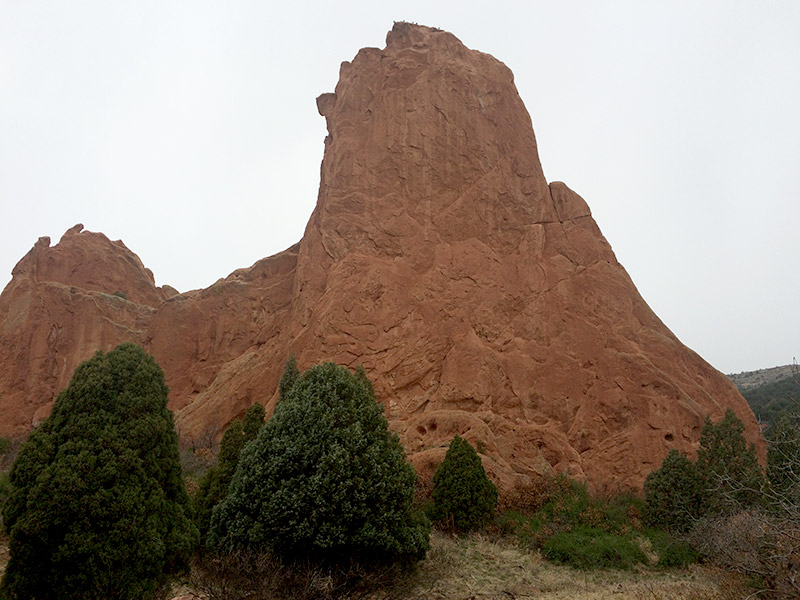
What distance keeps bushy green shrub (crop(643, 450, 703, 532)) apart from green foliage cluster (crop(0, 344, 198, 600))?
12.8 metres

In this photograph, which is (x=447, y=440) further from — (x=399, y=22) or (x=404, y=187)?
(x=399, y=22)

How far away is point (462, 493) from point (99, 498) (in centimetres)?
933

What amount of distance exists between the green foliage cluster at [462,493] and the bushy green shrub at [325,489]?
4449 mm

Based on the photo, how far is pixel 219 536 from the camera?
8.48 meters

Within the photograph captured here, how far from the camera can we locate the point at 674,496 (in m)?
14.6

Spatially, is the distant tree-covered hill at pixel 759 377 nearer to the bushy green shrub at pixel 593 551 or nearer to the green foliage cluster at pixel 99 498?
the bushy green shrub at pixel 593 551

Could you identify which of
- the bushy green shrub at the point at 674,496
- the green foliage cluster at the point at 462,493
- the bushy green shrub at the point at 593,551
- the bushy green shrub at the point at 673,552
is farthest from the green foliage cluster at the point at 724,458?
the green foliage cluster at the point at 462,493

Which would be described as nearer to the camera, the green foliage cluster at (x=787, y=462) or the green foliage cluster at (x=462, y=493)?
the green foliage cluster at (x=787, y=462)

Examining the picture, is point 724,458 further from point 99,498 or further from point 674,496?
point 99,498

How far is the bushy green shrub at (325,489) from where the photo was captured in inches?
309

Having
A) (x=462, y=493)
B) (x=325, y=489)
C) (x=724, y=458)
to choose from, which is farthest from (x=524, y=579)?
(x=724, y=458)

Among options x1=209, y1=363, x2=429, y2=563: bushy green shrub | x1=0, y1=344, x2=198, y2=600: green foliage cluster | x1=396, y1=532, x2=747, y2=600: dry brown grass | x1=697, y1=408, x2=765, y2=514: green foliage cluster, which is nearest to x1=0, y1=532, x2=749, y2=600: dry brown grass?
x1=396, y1=532, x2=747, y2=600: dry brown grass

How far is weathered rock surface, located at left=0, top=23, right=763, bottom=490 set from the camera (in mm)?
18984

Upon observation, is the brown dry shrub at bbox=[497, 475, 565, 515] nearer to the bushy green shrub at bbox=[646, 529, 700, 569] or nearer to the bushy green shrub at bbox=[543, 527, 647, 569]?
the bushy green shrub at bbox=[543, 527, 647, 569]
